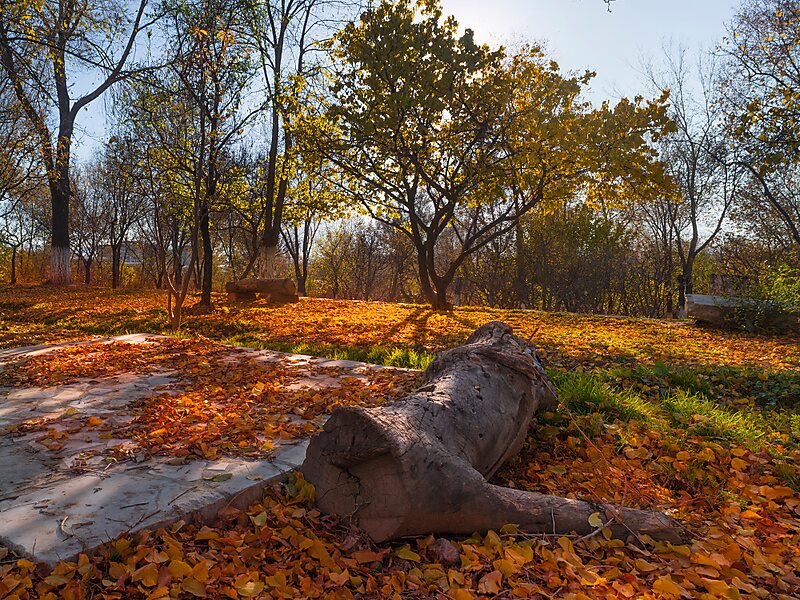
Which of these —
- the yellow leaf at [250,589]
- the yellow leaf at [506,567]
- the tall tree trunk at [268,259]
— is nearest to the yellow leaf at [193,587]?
the yellow leaf at [250,589]

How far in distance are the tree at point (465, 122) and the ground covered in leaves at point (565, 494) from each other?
17.2 ft

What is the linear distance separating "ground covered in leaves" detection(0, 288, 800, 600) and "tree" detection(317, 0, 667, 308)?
206 inches

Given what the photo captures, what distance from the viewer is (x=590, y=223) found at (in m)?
23.1

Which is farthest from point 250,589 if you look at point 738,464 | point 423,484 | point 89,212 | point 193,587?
point 89,212

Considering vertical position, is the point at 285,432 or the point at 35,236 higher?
the point at 35,236

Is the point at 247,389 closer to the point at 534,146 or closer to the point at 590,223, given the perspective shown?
the point at 534,146

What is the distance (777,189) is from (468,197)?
1088cm

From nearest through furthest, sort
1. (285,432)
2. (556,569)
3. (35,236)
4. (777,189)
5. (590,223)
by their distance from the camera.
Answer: (556,569) < (285,432) < (777,189) < (590,223) < (35,236)

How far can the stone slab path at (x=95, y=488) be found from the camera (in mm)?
1765

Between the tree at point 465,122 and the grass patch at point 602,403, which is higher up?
the tree at point 465,122

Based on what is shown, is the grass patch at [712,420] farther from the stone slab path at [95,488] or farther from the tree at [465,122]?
the tree at [465,122]

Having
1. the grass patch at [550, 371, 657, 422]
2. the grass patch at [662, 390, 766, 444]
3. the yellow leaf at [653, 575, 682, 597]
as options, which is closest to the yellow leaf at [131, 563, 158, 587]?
the yellow leaf at [653, 575, 682, 597]

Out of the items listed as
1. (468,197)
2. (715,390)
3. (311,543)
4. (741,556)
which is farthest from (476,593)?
(468,197)

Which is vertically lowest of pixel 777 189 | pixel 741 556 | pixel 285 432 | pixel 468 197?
pixel 741 556
